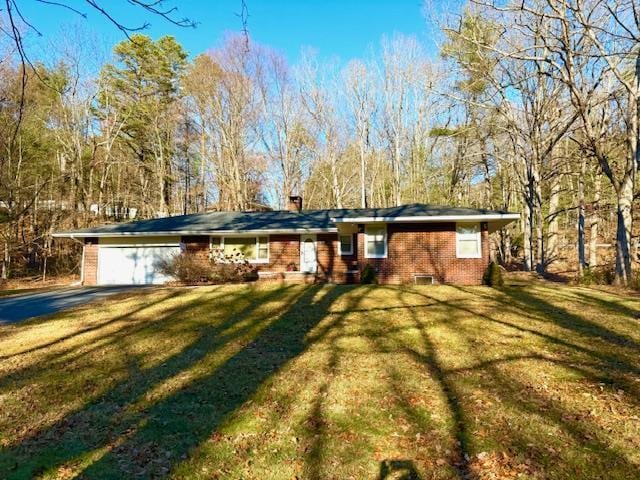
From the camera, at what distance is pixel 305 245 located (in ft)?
59.1

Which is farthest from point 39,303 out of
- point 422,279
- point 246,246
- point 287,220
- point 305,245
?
point 422,279

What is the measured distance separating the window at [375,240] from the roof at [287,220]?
0.51m

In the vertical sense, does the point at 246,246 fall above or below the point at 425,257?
above

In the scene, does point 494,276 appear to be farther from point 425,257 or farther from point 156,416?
point 156,416

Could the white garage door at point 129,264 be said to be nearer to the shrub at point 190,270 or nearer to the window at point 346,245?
the shrub at point 190,270

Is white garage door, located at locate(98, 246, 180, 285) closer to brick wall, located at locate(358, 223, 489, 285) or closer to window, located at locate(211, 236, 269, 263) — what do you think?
window, located at locate(211, 236, 269, 263)

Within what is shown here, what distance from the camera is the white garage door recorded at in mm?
18125

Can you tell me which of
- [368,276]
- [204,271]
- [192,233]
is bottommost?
[368,276]

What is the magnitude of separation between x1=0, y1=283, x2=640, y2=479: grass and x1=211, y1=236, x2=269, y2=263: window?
882 cm

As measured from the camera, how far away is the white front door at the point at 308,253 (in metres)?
17.9

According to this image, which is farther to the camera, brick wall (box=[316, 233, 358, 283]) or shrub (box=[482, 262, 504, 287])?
brick wall (box=[316, 233, 358, 283])

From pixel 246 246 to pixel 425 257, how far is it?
24.4 feet

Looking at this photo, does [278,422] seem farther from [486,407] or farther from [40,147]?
[40,147]

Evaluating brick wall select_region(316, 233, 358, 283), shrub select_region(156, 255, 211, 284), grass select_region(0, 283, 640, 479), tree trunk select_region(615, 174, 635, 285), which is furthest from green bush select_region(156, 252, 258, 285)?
tree trunk select_region(615, 174, 635, 285)
